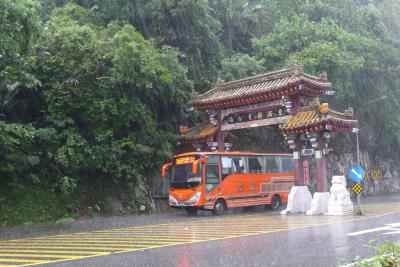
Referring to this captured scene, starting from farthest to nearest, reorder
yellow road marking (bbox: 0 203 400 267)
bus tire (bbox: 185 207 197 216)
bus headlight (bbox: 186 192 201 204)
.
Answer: bus tire (bbox: 185 207 197 216), bus headlight (bbox: 186 192 201 204), yellow road marking (bbox: 0 203 400 267)

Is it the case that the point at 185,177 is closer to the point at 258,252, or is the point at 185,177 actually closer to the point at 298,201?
the point at 298,201

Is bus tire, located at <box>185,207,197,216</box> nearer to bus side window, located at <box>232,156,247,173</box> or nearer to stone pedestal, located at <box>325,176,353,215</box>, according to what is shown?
bus side window, located at <box>232,156,247,173</box>

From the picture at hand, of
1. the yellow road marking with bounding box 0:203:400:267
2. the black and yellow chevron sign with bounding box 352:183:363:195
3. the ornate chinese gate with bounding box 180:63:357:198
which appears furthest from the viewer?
the ornate chinese gate with bounding box 180:63:357:198

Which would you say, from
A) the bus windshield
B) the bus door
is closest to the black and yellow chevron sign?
the bus door

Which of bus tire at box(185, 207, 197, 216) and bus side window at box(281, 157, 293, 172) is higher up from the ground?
bus side window at box(281, 157, 293, 172)

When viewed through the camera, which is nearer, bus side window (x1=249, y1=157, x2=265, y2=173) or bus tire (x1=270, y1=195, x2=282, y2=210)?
bus side window (x1=249, y1=157, x2=265, y2=173)

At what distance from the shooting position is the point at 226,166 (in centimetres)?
2341

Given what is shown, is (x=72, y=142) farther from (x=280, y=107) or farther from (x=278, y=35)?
(x=278, y=35)

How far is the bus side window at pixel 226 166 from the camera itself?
23.2 m

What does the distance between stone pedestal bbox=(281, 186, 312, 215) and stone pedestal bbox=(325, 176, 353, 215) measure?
5.69 feet

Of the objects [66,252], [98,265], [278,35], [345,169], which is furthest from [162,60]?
[345,169]

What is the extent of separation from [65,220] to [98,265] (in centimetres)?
1271

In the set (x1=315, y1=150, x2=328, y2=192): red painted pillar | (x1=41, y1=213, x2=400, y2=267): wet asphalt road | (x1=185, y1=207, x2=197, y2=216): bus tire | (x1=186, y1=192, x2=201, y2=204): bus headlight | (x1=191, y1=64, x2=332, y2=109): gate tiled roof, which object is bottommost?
(x1=41, y1=213, x2=400, y2=267): wet asphalt road

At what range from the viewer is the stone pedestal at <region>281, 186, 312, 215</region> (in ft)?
73.5
